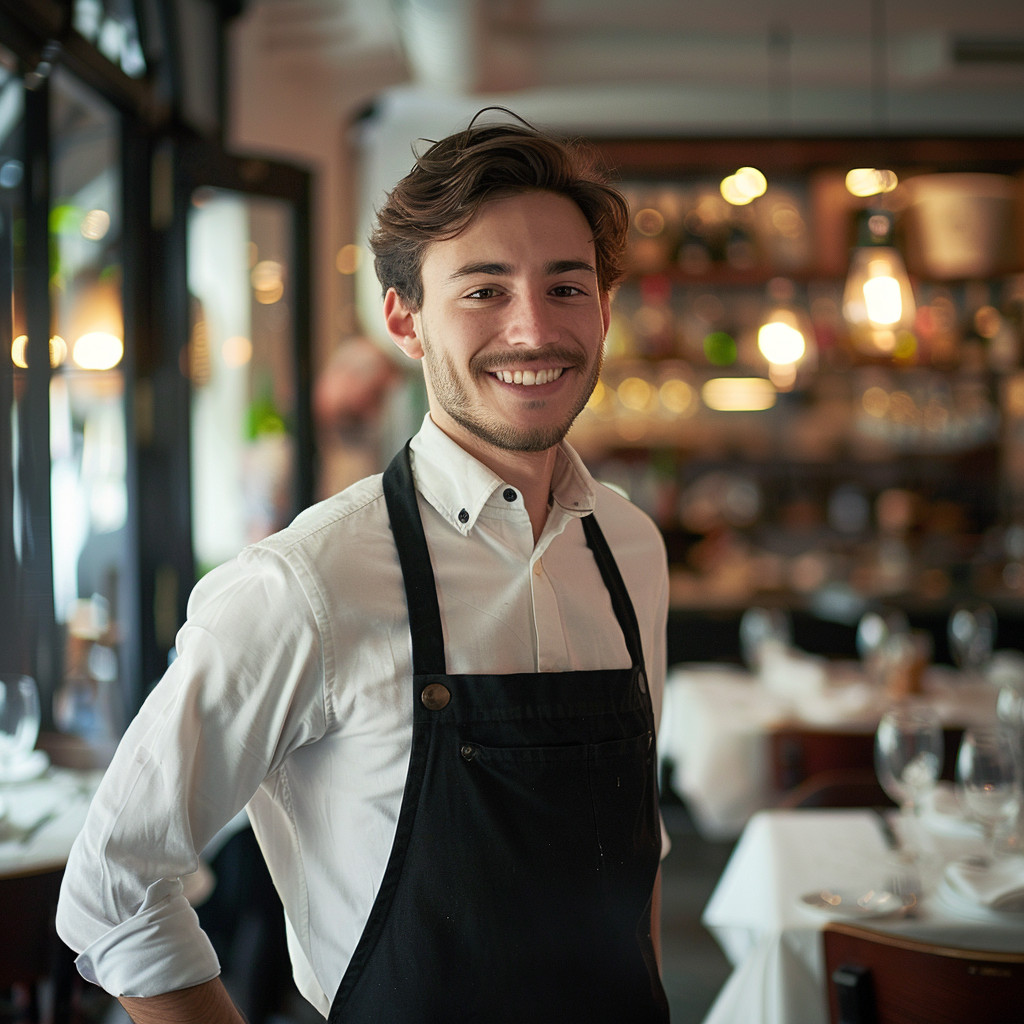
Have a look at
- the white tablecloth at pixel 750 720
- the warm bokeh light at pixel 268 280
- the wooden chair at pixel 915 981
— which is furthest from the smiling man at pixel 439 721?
the warm bokeh light at pixel 268 280

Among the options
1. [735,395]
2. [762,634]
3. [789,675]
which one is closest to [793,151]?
[735,395]

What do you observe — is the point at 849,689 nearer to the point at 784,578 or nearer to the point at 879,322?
the point at 879,322

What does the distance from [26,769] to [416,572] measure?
1.51 metres

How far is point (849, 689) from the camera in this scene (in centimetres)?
329

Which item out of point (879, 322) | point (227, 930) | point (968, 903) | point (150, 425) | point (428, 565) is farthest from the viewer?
point (879, 322)

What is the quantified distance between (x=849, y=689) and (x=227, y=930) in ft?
6.78

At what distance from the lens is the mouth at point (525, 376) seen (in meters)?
1.21

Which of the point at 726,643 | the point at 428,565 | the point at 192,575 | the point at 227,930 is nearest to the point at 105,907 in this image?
the point at 428,565

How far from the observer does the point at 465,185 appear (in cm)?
119

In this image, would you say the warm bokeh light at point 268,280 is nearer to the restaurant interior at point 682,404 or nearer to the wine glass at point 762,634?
the restaurant interior at point 682,404

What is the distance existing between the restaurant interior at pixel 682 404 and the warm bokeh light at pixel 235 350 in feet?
0.05

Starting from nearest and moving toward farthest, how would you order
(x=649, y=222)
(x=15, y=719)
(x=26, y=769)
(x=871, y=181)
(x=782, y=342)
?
1. (x=15, y=719)
2. (x=26, y=769)
3. (x=871, y=181)
4. (x=782, y=342)
5. (x=649, y=222)

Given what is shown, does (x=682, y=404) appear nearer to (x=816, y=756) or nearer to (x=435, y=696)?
(x=816, y=756)

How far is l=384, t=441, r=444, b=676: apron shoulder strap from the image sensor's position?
113cm
